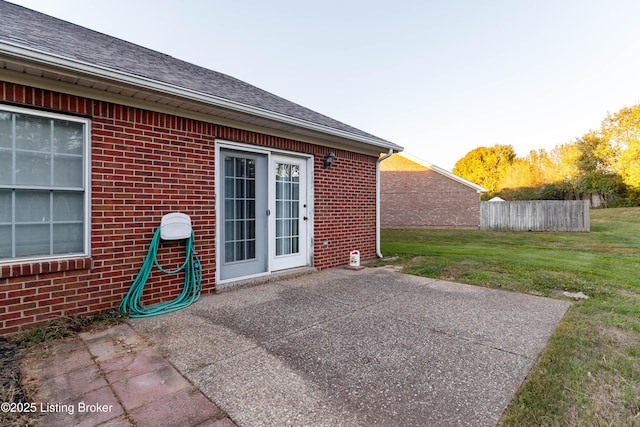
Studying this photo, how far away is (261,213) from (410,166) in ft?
55.4

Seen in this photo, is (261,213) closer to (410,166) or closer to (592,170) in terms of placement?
(410,166)

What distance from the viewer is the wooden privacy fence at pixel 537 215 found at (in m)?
15.7

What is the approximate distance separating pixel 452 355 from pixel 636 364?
4.65ft

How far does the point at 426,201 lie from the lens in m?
19.9

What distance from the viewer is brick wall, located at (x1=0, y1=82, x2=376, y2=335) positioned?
309cm

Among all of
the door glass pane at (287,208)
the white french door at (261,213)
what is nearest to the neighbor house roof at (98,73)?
the white french door at (261,213)

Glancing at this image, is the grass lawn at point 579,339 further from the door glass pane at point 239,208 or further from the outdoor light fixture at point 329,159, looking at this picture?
the door glass pane at point 239,208

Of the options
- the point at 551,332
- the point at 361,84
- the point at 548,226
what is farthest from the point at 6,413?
the point at 548,226

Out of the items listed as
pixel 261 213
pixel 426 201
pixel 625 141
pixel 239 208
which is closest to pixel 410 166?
pixel 426 201

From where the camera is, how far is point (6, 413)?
1.78 metres

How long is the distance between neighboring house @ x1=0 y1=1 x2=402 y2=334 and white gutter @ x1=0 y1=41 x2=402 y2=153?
11 millimetres

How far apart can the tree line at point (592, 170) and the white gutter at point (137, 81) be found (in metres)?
31.5

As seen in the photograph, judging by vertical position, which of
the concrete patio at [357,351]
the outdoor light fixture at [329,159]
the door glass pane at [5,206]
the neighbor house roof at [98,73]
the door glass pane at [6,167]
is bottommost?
the concrete patio at [357,351]

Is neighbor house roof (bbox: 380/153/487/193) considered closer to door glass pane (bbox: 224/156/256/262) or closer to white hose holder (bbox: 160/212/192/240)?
door glass pane (bbox: 224/156/256/262)
